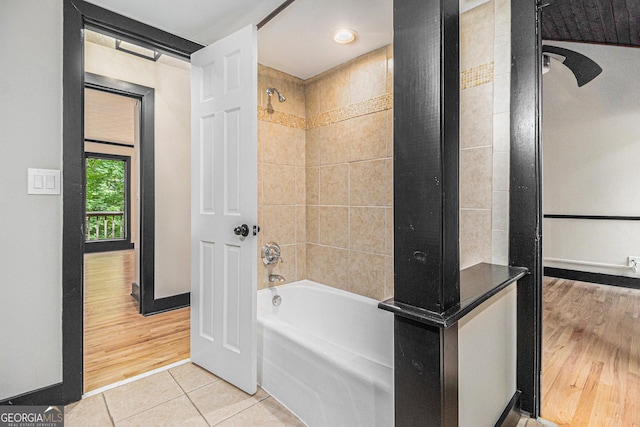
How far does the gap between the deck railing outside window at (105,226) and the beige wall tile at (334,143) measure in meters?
6.61

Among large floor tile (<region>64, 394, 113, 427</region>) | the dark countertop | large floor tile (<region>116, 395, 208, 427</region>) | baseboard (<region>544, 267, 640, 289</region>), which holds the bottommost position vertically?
large floor tile (<region>116, 395, 208, 427</region>)

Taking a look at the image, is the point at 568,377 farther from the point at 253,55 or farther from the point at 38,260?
the point at 38,260

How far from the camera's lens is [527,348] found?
159cm

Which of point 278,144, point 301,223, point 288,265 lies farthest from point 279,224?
point 278,144

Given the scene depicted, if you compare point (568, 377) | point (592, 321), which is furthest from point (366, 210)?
point (592, 321)

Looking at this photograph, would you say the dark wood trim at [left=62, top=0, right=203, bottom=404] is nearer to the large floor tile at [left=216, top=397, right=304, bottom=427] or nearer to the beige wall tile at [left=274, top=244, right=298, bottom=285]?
the large floor tile at [left=216, top=397, right=304, bottom=427]

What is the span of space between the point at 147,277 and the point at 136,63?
2002 millimetres

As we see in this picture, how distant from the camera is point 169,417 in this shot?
5.17ft

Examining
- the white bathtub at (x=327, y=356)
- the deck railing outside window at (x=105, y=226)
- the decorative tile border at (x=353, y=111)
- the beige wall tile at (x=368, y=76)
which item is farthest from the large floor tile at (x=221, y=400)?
the deck railing outside window at (x=105, y=226)

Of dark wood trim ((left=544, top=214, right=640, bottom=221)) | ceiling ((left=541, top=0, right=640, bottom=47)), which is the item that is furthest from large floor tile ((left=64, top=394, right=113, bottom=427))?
dark wood trim ((left=544, top=214, right=640, bottom=221))

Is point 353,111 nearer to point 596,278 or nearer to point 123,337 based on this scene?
point 596,278

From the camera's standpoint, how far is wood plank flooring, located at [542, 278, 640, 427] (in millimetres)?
1576

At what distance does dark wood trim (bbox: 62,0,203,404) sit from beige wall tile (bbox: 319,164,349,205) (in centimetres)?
163

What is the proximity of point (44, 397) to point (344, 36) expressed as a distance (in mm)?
2680
